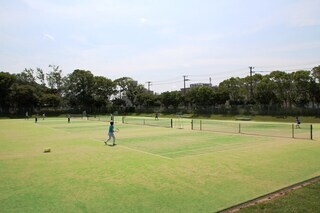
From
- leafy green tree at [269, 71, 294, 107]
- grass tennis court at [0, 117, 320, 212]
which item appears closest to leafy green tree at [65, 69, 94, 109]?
leafy green tree at [269, 71, 294, 107]

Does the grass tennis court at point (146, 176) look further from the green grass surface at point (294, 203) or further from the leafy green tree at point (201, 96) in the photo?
the leafy green tree at point (201, 96)

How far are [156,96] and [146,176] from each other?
262ft

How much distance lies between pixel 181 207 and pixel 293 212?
2.69m

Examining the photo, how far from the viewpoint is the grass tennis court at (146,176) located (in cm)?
866

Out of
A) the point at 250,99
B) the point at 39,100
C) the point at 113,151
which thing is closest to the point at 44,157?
the point at 113,151

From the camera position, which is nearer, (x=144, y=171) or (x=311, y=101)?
(x=144, y=171)

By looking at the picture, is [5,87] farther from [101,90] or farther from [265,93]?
[265,93]

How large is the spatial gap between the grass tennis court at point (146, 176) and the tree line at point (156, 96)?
4493 centimetres

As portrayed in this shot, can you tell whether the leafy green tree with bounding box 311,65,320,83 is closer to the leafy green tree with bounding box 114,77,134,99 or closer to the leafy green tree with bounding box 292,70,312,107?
the leafy green tree with bounding box 292,70,312,107

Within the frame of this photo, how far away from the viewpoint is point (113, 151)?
60.0 ft

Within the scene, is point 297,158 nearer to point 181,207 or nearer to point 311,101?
point 181,207

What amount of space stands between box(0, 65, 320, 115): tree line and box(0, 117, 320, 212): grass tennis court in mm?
44932

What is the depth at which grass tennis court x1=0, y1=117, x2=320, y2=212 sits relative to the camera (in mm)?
8664

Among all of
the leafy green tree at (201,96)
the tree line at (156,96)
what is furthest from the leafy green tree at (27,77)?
the leafy green tree at (201,96)
